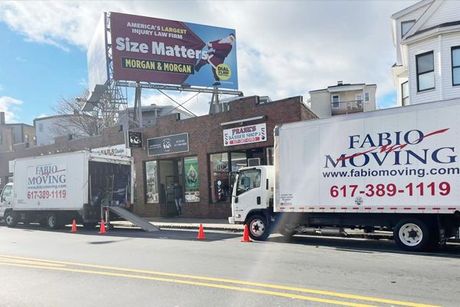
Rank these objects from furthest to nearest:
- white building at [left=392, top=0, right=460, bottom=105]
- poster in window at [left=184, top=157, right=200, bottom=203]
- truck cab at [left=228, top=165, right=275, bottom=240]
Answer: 1. poster in window at [left=184, top=157, right=200, bottom=203]
2. white building at [left=392, top=0, right=460, bottom=105]
3. truck cab at [left=228, top=165, right=275, bottom=240]

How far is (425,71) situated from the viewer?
70.7 feet

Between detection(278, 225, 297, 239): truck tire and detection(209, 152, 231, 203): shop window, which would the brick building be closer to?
detection(209, 152, 231, 203): shop window

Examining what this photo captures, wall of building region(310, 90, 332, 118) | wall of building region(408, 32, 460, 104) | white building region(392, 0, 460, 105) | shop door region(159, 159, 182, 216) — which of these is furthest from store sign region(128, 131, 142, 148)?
wall of building region(310, 90, 332, 118)

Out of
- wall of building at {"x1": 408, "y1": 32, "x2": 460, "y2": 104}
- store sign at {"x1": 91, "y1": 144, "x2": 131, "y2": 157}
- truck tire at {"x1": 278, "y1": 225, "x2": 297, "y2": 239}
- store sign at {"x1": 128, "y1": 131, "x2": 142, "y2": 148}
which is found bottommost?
truck tire at {"x1": 278, "y1": 225, "x2": 297, "y2": 239}

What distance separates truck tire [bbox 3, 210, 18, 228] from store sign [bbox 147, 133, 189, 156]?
298 inches

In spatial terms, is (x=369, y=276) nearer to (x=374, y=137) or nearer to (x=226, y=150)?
(x=374, y=137)

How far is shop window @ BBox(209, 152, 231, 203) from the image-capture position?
22.4 meters

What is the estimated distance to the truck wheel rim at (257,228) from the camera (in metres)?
14.0

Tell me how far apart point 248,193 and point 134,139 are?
43.9ft

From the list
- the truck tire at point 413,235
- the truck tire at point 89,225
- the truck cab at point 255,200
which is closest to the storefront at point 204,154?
the truck tire at point 89,225

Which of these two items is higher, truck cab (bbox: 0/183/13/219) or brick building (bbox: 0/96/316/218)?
brick building (bbox: 0/96/316/218)

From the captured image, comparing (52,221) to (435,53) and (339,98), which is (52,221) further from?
(339,98)

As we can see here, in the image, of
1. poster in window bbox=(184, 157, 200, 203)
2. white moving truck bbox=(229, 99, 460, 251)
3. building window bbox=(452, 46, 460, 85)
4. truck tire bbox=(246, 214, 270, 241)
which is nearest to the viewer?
white moving truck bbox=(229, 99, 460, 251)

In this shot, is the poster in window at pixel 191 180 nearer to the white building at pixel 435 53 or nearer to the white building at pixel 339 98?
the white building at pixel 435 53
